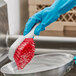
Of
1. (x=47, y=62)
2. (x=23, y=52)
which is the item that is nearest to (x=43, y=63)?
(x=47, y=62)

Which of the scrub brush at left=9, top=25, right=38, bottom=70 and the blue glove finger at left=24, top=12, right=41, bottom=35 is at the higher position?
the blue glove finger at left=24, top=12, right=41, bottom=35

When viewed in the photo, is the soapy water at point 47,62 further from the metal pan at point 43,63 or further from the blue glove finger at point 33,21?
the blue glove finger at point 33,21

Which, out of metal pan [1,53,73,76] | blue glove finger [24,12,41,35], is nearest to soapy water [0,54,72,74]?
metal pan [1,53,73,76]

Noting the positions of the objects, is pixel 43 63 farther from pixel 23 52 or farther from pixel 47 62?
pixel 23 52

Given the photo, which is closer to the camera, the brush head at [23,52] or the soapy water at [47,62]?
the brush head at [23,52]

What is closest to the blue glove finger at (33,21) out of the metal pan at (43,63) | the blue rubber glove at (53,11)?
the blue rubber glove at (53,11)

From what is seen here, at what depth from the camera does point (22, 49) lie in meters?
0.65

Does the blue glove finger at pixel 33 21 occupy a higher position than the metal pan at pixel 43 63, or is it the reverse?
the blue glove finger at pixel 33 21

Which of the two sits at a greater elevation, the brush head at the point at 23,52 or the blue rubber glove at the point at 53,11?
the blue rubber glove at the point at 53,11

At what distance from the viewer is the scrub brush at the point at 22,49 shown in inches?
25.7

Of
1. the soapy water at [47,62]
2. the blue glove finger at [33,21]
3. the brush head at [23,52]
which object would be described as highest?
the blue glove finger at [33,21]

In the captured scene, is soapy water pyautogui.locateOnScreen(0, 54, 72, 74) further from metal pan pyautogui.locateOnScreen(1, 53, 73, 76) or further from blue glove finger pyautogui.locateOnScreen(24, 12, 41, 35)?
blue glove finger pyautogui.locateOnScreen(24, 12, 41, 35)

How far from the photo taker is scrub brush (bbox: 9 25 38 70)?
0.65m

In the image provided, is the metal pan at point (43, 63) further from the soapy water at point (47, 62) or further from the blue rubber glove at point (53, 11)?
the blue rubber glove at point (53, 11)
